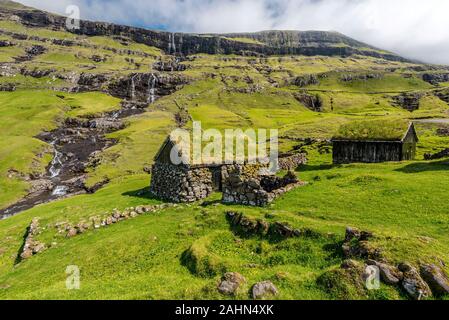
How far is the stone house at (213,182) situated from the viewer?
29.6 m

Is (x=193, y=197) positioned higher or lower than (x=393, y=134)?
lower

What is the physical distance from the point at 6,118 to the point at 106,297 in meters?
141

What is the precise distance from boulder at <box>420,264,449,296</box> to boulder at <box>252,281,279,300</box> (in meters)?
6.19

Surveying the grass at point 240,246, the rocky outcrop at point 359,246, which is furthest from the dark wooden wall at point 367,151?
the rocky outcrop at point 359,246

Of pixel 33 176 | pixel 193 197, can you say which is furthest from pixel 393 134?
pixel 33 176

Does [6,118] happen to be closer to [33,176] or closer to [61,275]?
[33,176]

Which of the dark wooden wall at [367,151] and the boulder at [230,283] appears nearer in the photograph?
the boulder at [230,283]

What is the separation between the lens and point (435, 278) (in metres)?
14.2

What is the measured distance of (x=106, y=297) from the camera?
16.9 meters

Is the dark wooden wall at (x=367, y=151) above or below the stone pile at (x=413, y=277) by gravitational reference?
above

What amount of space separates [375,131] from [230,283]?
50083mm

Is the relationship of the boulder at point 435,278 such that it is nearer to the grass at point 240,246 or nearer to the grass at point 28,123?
the grass at point 240,246

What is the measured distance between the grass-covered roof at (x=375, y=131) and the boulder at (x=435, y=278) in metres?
44.4

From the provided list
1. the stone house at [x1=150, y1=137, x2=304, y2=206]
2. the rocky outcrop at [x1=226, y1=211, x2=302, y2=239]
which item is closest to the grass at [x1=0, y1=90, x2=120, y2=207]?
the stone house at [x1=150, y1=137, x2=304, y2=206]
